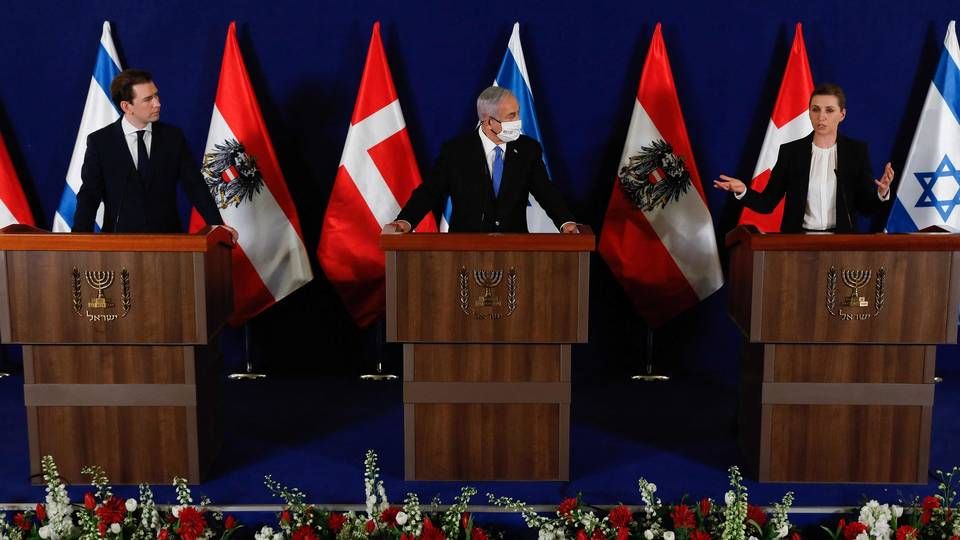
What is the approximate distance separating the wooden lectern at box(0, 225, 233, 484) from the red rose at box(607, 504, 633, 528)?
1335mm

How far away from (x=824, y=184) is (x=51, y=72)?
3.55 metres

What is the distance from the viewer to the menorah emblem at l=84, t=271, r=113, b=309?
275cm

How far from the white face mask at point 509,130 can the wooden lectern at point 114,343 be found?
1024 millimetres

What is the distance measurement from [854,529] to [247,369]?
2.96m

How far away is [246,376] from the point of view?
440 centimetres

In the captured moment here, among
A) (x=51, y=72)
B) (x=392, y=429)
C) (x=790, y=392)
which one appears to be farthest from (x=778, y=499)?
(x=51, y=72)

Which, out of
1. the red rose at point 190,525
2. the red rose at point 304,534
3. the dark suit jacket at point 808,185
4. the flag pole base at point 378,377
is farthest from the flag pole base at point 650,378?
the red rose at point 190,525

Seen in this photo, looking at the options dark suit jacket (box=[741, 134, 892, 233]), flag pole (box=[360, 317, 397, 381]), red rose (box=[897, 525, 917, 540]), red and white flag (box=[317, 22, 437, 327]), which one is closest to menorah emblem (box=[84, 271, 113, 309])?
red and white flag (box=[317, 22, 437, 327])

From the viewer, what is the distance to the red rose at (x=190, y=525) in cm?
242

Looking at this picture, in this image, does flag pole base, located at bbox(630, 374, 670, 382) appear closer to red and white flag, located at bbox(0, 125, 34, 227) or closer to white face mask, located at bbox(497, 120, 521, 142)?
white face mask, located at bbox(497, 120, 521, 142)

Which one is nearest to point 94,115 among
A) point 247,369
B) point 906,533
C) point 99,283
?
point 247,369

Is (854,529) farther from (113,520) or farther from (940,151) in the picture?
(940,151)

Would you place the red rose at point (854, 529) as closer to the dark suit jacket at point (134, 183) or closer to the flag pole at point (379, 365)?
Result: the dark suit jacket at point (134, 183)

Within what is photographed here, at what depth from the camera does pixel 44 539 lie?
246 cm
